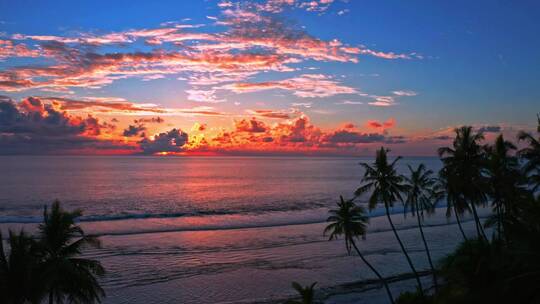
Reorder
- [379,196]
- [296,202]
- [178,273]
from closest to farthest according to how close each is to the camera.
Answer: [379,196] < [178,273] < [296,202]

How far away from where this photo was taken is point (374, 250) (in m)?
42.2

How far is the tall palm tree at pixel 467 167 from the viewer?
27156 millimetres

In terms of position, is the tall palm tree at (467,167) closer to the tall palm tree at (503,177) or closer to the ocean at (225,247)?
the tall palm tree at (503,177)

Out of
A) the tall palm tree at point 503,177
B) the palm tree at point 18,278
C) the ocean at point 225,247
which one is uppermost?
the tall palm tree at point 503,177

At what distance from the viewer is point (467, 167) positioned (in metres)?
27.5

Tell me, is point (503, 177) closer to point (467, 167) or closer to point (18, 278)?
point (467, 167)

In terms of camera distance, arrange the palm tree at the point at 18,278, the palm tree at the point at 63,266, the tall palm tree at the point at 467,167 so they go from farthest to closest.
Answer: the tall palm tree at the point at 467,167, the palm tree at the point at 63,266, the palm tree at the point at 18,278

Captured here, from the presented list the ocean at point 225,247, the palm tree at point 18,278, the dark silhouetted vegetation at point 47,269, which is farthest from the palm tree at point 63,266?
the ocean at point 225,247

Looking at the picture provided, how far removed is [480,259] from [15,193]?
98.8 metres

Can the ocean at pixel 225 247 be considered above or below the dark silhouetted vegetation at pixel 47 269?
below

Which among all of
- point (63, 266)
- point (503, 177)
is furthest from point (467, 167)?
point (63, 266)

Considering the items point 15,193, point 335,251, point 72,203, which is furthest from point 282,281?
point 15,193

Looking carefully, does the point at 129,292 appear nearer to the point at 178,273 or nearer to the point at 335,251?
the point at 178,273

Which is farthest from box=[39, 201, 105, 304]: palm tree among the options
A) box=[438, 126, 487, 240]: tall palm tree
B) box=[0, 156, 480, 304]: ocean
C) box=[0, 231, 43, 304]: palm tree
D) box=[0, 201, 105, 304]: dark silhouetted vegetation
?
box=[438, 126, 487, 240]: tall palm tree
